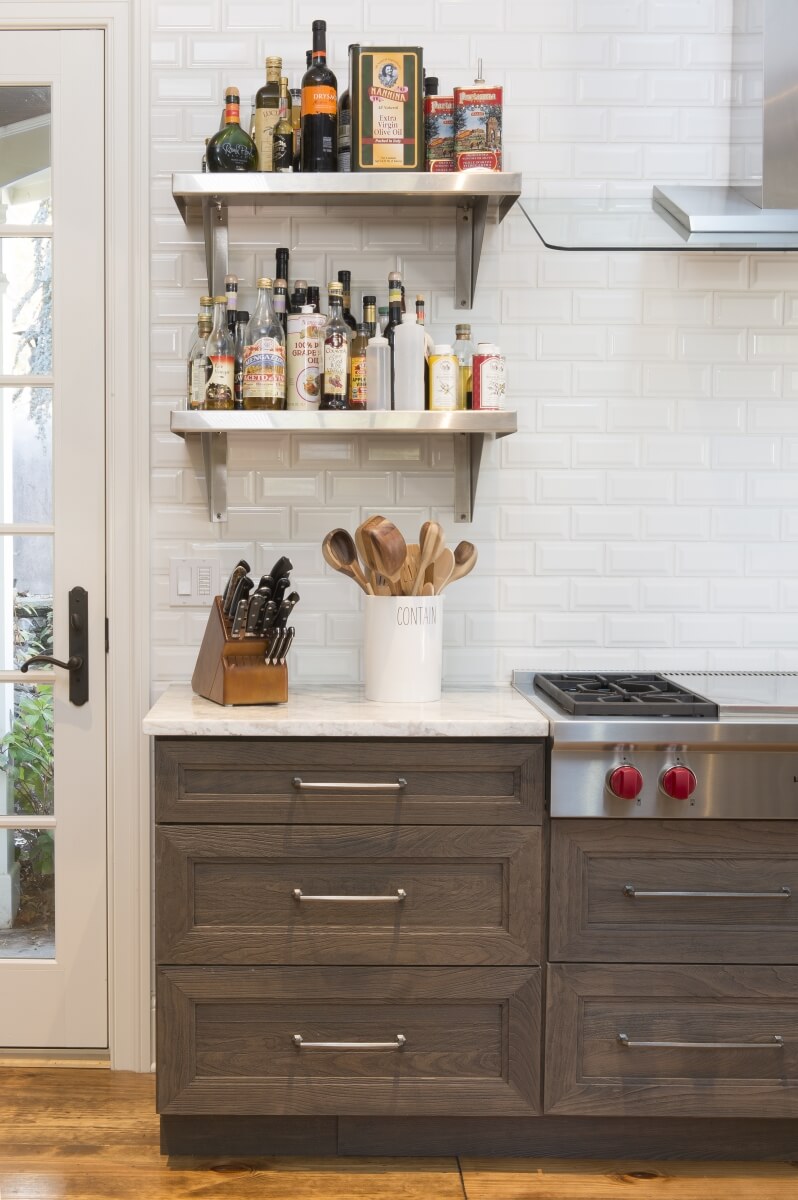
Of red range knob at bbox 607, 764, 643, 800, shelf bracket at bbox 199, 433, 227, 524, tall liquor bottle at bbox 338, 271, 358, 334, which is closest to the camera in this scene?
red range knob at bbox 607, 764, 643, 800

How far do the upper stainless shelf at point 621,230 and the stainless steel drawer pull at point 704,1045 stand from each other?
1.55 m

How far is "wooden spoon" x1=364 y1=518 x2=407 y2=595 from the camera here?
2189 millimetres

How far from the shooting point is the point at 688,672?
8.34ft

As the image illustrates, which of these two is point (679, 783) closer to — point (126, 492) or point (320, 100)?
point (126, 492)

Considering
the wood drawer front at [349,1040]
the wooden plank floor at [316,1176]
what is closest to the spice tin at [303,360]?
the wood drawer front at [349,1040]

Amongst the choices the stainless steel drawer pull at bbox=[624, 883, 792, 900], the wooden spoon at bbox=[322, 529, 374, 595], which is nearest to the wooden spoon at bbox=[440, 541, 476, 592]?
the wooden spoon at bbox=[322, 529, 374, 595]

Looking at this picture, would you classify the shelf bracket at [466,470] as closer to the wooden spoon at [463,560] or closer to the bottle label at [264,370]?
the wooden spoon at [463,560]

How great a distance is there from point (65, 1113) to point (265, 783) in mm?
942

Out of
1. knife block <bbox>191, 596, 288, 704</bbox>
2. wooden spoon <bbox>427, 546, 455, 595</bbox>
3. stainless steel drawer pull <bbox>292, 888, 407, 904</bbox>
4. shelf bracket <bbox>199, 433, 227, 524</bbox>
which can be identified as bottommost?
stainless steel drawer pull <bbox>292, 888, 407, 904</bbox>

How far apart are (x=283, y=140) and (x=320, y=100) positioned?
11cm

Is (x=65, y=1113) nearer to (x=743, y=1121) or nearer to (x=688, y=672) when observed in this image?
(x=743, y=1121)

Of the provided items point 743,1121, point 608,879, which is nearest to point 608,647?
point 608,879

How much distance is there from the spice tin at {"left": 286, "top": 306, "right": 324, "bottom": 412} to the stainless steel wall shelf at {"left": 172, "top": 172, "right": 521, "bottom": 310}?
0.26 metres

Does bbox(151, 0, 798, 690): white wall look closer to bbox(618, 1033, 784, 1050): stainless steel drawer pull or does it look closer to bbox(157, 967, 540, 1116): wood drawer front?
bbox(157, 967, 540, 1116): wood drawer front
